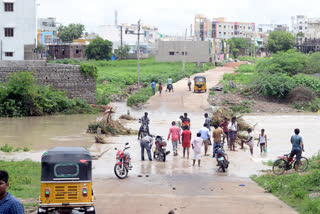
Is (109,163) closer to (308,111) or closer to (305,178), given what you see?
(305,178)

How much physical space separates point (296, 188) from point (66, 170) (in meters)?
6.35

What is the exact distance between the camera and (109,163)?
19.0 m

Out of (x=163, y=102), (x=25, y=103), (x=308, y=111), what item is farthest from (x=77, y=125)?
(x=308, y=111)

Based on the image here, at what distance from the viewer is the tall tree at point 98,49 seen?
3841 inches

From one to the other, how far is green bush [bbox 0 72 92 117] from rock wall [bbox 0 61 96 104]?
88 cm

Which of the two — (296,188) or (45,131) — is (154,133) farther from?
(296,188)

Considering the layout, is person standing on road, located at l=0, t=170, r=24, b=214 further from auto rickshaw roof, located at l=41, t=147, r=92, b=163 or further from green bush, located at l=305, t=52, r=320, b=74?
green bush, located at l=305, t=52, r=320, b=74

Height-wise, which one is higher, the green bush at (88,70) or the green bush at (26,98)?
the green bush at (88,70)

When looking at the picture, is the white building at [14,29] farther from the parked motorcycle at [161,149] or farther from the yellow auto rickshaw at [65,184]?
the yellow auto rickshaw at [65,184]

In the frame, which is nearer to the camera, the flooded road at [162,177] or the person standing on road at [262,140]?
the flooded road at [162,177]

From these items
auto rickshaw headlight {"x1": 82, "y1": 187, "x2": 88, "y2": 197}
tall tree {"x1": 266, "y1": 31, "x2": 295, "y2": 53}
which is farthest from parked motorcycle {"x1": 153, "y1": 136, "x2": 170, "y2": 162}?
tall tree {"x1": 266, "y1": 31, "x2": 295, "y2": 53}

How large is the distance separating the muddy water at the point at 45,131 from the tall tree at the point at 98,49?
6108 cm

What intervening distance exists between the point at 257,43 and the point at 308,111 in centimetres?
13874

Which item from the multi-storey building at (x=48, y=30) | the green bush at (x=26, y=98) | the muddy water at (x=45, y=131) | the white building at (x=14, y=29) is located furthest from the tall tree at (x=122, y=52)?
the muddy water at (x=45, y=131)
